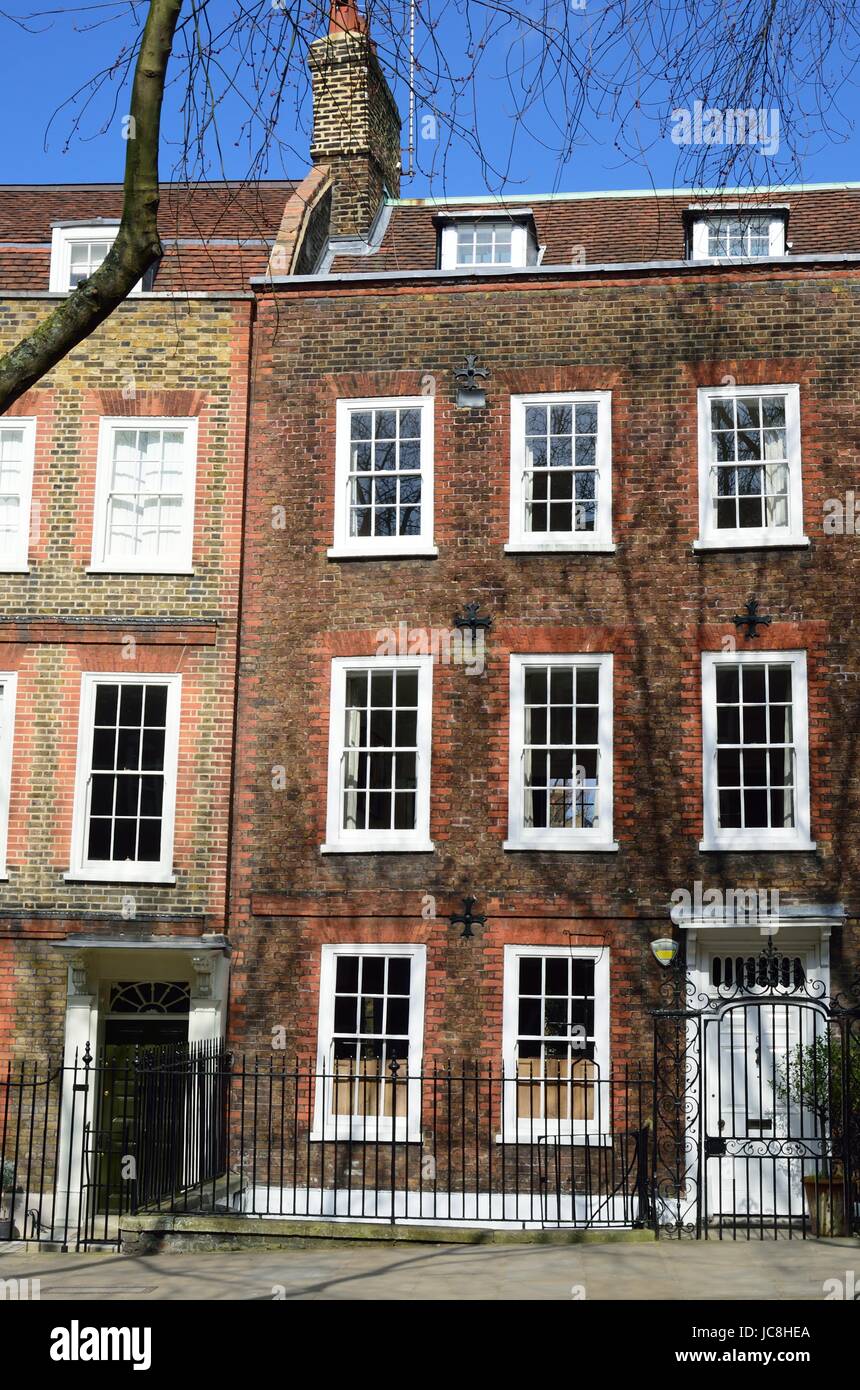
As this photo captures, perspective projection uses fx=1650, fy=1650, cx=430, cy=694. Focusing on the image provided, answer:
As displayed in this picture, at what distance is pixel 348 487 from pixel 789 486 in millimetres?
5251

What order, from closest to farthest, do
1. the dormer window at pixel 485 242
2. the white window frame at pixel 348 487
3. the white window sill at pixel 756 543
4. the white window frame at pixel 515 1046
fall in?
the white window frame at pixel 515 1046 < the white window sill at pixel 756 543 < the white window frame at pixel 348 487 < the dormer window at pixel 485 242

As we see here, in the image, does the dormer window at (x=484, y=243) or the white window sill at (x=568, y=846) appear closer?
the white window sill at (x=568, y=846)

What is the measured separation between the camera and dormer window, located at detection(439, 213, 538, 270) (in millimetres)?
22422

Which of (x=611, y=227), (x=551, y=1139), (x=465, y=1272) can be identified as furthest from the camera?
(x=611, y=227)

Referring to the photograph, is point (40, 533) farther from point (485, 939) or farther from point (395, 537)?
point (485, 939)

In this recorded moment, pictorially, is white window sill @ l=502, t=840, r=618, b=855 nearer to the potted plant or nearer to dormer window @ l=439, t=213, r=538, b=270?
the potted plant

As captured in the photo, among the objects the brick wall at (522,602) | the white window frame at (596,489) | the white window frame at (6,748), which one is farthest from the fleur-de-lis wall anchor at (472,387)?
the white window frame at (6,748)

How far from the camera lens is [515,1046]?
18312mm

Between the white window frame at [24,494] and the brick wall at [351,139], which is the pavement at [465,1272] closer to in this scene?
the white window frame at [24,494]

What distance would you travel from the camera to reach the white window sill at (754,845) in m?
18.3

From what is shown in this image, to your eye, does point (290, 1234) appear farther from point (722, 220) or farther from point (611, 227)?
point (611, 227)

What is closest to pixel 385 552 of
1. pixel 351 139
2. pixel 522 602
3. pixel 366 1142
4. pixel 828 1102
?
pixel 522 602

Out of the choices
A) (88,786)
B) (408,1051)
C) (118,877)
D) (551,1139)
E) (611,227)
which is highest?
(611,227)

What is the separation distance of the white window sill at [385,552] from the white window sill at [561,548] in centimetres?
93
